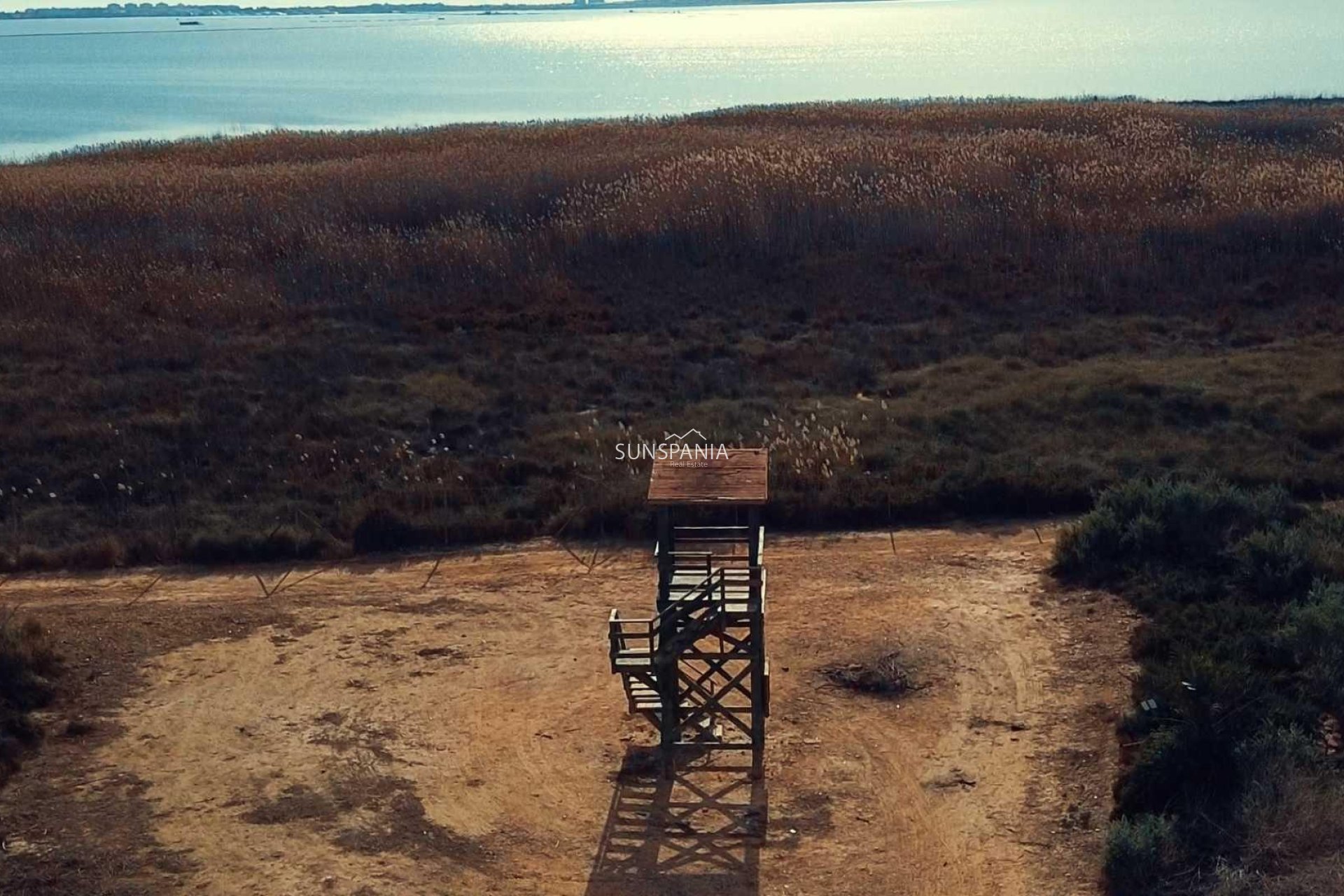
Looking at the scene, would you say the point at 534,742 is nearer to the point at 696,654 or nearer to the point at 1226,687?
the point at 696,654

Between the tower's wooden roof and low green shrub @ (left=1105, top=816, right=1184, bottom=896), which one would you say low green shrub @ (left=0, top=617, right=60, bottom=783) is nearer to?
the tower's wooden roof

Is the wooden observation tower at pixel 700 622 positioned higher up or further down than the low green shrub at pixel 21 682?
higher up

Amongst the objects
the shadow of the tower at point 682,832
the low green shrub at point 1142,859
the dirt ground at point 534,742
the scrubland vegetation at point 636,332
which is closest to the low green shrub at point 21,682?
the dirt ground at point 534,742

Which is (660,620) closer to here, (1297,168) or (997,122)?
(1297,168)

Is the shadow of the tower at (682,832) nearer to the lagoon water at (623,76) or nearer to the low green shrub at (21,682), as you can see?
the low green shrub at (21,682)

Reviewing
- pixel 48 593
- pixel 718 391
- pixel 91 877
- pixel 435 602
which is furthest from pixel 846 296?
pixel 91 877

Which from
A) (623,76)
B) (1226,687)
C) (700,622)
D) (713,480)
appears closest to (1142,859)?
(1226,687)

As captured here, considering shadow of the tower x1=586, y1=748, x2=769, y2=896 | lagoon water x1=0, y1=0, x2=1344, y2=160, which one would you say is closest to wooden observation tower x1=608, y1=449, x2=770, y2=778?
shadow of the tower x1=586, y1=748, x2=769, y2=896
